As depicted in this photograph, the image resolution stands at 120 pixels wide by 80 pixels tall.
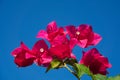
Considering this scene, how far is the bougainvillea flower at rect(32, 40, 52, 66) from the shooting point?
68 cm

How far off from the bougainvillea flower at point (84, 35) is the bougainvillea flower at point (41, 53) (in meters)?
0.07

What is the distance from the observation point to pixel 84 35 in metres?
0.74

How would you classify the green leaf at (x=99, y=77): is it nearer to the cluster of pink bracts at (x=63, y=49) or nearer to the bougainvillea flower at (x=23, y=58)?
the cluster of pink bracts at (x=63, y=49)

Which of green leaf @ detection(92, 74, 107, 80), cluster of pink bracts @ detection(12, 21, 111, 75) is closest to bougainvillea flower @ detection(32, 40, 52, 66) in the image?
cluster of pink bracts @ detection(12, 21, 111, 75)

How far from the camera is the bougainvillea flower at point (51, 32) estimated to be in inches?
27.9

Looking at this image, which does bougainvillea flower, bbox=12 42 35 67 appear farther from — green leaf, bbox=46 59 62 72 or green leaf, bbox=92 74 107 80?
green leaf, bbox=92 74 107 80

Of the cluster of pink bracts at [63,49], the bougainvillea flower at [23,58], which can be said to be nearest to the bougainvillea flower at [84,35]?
the cluster of pink bracts at [63,49]

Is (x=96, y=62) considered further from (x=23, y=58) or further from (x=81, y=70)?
(x=23, y=58)

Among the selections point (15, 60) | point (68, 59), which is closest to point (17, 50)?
point (15, 60)

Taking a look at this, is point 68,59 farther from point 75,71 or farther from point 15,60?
point 15,60

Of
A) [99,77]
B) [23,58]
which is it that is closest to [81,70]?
[99,77]

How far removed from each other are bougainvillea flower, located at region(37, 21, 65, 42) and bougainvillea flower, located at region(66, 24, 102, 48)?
2 cm

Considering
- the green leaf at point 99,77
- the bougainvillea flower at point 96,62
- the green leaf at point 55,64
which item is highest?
the bougainvillea flower at point 96,62

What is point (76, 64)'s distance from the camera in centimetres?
66
